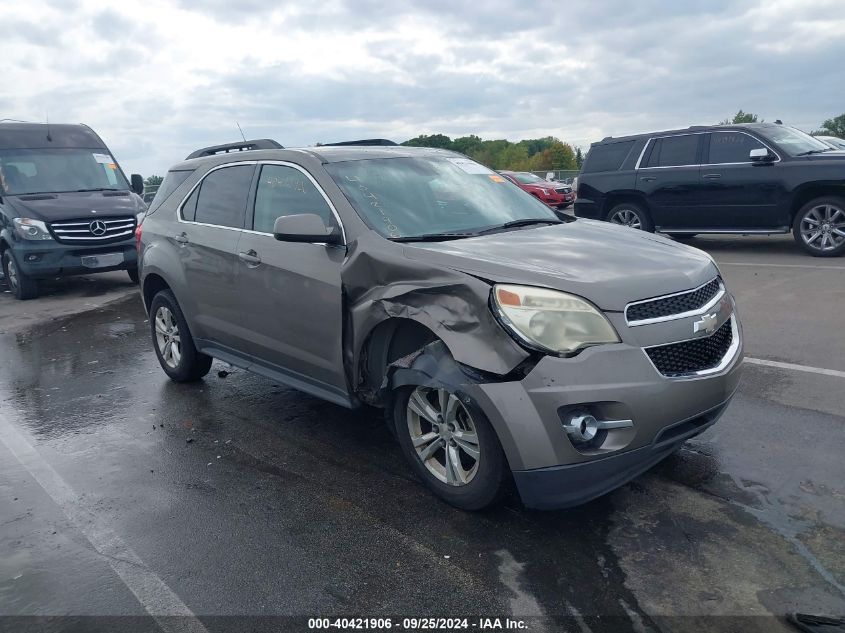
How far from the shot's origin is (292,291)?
14.7 feet

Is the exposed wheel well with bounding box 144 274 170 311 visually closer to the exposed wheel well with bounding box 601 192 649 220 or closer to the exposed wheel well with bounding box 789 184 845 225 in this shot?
the exposed wheel well with bounding box 601 192 649 220

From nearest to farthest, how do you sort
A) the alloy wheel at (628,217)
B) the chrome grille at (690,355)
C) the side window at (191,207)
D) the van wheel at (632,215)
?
the chrome grille at (690,355), the side window at (191,207), the van wheel at (632,215), the alloy wheel at (628,217)

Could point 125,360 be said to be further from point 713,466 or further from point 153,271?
point 713,466

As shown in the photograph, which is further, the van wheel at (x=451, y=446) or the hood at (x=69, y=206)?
the hood at (x=69, y=206)

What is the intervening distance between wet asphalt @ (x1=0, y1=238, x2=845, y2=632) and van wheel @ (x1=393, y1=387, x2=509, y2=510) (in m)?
0.16

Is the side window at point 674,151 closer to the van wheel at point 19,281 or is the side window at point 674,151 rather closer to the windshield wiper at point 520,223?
the windshield wiper at point 520,223

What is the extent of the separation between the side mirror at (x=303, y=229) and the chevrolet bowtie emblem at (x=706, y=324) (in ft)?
6.47

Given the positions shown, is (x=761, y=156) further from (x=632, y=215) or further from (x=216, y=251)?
(x=216, y=251)

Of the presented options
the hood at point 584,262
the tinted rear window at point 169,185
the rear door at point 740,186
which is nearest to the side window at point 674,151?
the rear door at point 740,186

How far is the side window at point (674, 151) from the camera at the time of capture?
Result: 1170 centimetres

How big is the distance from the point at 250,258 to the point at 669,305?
2.69 meters

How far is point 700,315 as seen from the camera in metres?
3.54

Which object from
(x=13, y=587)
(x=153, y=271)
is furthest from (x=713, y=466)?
(x=153, y=271)

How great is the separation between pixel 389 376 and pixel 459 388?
54cm
